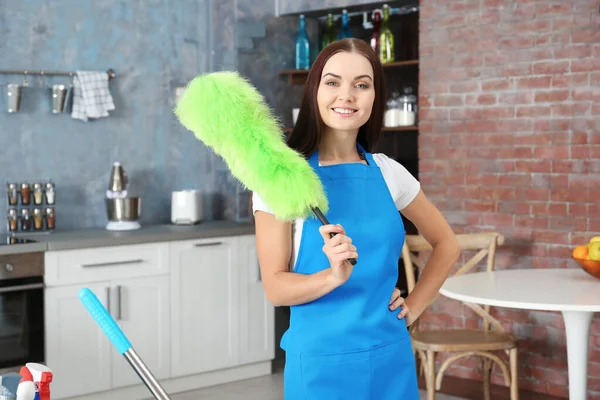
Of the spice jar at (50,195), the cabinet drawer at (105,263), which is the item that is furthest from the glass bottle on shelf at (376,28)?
the spice jar at (50,195)

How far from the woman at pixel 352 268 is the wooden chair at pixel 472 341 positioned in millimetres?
2226

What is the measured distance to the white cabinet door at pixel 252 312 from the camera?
508 centimetres

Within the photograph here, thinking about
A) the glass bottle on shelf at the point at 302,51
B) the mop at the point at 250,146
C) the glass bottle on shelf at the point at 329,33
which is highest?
the glass bottle on shelf at the point at 329,33

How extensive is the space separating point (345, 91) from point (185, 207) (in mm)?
3586

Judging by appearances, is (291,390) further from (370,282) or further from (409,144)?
(409,144)

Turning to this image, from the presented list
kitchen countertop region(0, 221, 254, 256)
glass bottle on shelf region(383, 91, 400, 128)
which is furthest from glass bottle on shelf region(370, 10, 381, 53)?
kitchen countertop region(0, 221, 254, 256)

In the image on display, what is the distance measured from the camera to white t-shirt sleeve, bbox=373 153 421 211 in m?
1.87

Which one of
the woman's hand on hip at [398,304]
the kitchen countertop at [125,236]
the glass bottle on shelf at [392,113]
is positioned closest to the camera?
the woman's hand on hip at [398,304]

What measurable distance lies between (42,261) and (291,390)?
2.81 m

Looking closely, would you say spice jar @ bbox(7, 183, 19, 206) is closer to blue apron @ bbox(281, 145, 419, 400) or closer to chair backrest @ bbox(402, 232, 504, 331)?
chair backrest @ bbox(402, 232, 504, 331)

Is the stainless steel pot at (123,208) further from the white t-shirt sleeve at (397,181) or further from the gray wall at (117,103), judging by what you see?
the white t-shirt sleeve at (397,181)

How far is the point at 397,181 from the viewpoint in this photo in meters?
1.91

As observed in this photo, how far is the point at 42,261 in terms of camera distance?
429 centimetres

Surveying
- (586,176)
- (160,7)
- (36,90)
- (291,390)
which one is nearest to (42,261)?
(36,90)
